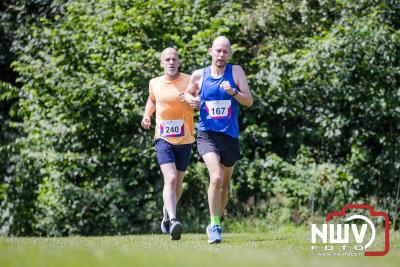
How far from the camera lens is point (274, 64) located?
11.6 metres

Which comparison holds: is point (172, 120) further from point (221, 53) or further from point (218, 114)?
point (221, 53)

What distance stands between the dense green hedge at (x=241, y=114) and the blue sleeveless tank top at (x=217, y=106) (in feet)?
12.2

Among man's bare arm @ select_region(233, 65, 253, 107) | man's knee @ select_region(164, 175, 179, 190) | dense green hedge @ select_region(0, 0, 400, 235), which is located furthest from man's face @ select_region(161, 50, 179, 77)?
dense green hedge @ select_region(0, 0, 400, 235)

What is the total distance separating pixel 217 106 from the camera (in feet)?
25.1

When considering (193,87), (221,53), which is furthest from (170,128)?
(221,53)

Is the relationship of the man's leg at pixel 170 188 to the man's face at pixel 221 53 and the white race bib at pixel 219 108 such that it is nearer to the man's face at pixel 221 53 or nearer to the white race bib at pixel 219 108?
the white race bib at pixel 219 108

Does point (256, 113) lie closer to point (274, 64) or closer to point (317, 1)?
point (274, 64)

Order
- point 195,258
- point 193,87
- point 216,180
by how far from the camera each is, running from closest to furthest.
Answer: point 195,258 → point 216,180 → point 193,87

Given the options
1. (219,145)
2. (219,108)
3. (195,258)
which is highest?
(219,108)

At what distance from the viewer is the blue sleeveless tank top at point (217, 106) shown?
7645 millimetres

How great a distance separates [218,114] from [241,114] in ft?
14.5

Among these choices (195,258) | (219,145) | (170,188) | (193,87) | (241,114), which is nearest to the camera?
(195,258)

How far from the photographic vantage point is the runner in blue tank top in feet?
25.0

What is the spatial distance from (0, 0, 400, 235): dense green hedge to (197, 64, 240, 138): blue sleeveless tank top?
146 inches
